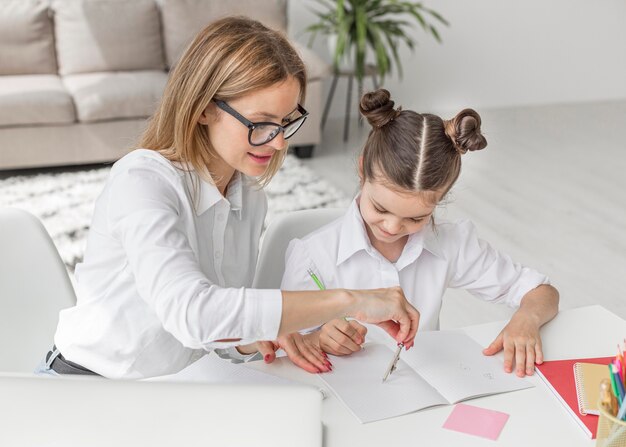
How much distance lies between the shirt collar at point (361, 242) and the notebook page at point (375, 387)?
302mm

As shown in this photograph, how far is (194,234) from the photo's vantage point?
1.49m

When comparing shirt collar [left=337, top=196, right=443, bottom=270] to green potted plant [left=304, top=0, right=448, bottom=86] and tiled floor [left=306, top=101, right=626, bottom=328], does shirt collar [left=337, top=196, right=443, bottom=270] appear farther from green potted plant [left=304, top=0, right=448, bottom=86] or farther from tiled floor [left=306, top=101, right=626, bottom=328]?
green potted plant [left=304, top=0, right=448, bottom=86]

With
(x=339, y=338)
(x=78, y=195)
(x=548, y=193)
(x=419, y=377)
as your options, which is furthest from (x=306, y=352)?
(x=548, y=193)

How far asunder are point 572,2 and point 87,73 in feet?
11.6

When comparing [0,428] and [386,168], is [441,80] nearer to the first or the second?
[386,168]

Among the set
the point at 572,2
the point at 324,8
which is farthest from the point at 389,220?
the point at 572,2

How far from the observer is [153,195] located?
1.34 metres

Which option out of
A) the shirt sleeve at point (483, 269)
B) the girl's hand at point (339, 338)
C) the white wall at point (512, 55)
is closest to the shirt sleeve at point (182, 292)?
the girl's hand at point (339, 338)

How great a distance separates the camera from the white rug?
3.73m

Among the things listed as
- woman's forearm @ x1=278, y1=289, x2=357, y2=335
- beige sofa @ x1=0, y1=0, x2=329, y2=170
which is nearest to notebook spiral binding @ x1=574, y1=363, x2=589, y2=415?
woman's forearm @ x1=278, y1=289, x2=357, y2=335

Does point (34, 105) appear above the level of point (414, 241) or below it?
below

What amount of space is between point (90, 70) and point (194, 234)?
3654 millimetres

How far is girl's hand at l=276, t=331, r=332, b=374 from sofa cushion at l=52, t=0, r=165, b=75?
377 cm

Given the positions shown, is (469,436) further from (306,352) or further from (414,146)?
(414,146)
